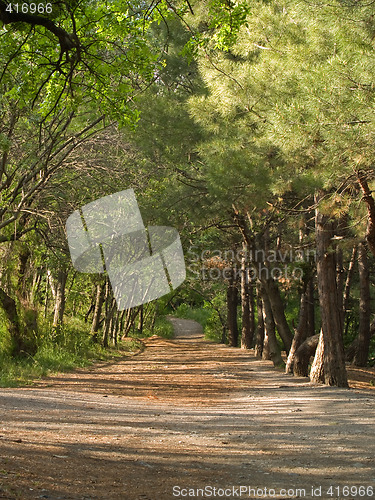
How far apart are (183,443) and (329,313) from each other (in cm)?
715

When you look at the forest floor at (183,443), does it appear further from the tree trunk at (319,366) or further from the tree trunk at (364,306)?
the tree trunk at (364,306)

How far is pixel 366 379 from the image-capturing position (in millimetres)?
18719

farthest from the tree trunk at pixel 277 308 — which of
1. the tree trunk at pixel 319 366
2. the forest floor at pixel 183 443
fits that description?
the forest floor at pixel 183 443

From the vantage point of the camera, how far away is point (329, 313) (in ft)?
42.6

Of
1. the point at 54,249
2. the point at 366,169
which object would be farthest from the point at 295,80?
the point at 54,249

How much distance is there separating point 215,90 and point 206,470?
911 centimetres

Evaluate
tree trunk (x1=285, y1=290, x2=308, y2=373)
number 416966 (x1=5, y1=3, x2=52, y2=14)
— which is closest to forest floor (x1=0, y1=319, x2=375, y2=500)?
tree trunk (x1=285, y1=290, x2=308, y2=373)

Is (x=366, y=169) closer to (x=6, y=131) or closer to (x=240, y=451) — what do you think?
(x=240, y=451)

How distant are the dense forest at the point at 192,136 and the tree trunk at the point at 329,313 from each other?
0.03 metres

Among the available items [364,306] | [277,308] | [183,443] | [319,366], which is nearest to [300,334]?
[277,308]

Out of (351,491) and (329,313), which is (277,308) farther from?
(351,491)

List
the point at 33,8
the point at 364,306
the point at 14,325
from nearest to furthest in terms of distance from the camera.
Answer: the point at 33,8
the point at 14,325
the point at 364,306

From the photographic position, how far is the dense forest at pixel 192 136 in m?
7.84

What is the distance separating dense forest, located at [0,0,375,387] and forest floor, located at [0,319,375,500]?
2.79 m
